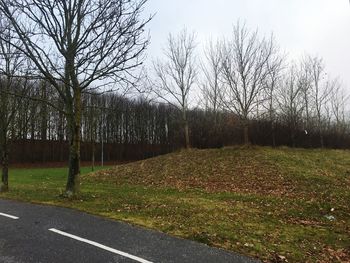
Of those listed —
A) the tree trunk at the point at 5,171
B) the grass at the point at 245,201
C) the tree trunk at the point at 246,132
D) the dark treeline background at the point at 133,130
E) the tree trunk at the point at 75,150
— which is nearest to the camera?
the grass at the point at 245,201

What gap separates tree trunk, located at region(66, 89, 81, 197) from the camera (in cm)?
1294

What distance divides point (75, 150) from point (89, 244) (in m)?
6.43

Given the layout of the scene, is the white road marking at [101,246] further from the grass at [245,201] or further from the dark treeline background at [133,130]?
the dark treeline background at [133,130]

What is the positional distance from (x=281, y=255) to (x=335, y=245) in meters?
1.79

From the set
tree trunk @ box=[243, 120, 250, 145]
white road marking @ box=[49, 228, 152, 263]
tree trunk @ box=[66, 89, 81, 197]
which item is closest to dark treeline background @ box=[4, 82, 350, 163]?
tree trunk @ box=[243, 120, 250, 145]

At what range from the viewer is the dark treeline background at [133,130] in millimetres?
24581

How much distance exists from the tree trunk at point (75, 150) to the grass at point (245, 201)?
0.51 meters

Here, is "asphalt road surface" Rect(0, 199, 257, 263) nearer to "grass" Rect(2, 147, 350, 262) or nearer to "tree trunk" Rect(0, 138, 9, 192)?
"grass" Rect(2, 147, 350, 262)

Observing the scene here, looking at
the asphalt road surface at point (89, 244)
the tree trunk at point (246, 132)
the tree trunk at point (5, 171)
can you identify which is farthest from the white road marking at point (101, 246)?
the tree trunk at point (246, 132)

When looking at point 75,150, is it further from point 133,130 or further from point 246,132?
point 133,130

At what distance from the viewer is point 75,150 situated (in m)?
13.0

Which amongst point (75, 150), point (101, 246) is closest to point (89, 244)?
point (101, 246)

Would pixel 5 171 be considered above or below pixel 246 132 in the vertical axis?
below

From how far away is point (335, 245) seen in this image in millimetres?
A: 7844
